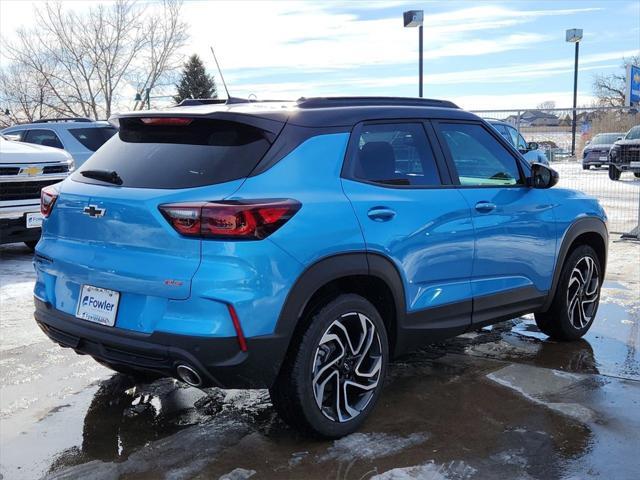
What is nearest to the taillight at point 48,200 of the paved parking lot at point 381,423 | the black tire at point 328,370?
the paved parking lot at point 381,423

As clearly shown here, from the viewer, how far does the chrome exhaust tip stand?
3.24m

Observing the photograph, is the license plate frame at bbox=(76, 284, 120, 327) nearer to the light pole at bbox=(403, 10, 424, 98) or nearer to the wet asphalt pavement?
the wet asphalt pavement

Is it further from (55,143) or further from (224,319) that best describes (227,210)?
(55,143)

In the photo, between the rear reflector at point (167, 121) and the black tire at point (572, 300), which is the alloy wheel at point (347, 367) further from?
the black tire at point (572, 300)

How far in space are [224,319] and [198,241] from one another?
37 centimetres

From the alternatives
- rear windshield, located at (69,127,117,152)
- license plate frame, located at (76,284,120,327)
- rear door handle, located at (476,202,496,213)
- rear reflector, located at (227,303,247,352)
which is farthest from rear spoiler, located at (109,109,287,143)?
rear windshield, located at (69,127,117,152)

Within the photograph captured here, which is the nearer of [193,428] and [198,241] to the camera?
[198,241]

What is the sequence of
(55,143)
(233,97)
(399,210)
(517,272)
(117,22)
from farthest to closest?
(117,22)
(55,143)
(517,272)
(233,97)
(399,210)

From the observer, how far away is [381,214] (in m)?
3.74

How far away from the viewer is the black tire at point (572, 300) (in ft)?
17.6

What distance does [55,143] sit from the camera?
11.9 metres

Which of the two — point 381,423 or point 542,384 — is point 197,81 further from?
point 381,423

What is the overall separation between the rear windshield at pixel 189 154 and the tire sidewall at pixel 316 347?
2.70 feet

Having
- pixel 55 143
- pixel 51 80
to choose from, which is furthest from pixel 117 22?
pixel 55 143
